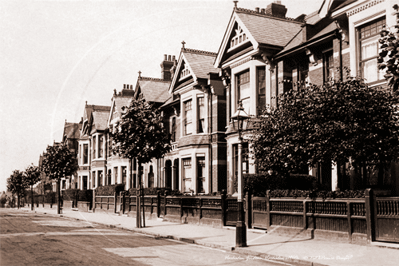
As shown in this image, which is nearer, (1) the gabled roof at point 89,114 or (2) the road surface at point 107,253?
(2) the road surface at point 107,253

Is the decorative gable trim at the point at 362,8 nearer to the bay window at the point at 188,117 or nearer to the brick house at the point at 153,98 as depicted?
the bay window at the point at 188,117

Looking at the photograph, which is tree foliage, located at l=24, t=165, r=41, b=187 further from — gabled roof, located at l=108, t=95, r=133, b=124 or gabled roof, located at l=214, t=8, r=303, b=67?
gabled roof, located at l=214, t=8, r=303, b=67

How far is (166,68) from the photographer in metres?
40.9

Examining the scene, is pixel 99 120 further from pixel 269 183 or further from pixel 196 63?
pixel 269 183

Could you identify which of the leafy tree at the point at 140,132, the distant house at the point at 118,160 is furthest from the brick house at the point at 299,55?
the distant house at the point at 118,160

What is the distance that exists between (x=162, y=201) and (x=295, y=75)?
1062cm

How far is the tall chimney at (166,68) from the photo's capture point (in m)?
40.4

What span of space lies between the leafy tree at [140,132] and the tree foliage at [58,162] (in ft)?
63.6

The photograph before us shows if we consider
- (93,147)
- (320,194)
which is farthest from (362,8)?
(93,147)

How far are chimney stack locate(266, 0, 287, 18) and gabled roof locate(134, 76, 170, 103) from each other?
12.0 meters

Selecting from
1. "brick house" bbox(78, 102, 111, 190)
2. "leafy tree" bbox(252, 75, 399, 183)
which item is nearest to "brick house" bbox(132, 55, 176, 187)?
"brick house" bbox(78, 102, 111, 190)

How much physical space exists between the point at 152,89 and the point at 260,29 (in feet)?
A: 49.9

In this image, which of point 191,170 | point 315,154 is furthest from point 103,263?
point 191,170

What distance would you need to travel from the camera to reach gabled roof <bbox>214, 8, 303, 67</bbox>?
2258 cm
